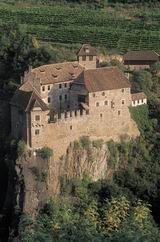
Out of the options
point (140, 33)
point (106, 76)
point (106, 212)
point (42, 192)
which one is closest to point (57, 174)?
point (42, 192)

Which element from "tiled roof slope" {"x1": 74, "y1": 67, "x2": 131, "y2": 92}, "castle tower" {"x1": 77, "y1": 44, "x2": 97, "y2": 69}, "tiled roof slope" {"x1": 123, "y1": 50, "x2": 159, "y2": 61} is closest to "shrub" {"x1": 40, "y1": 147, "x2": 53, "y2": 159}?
"tiled roof slope" {"x1": 74, "y1": 67, "x2": 131, "y2": 92}

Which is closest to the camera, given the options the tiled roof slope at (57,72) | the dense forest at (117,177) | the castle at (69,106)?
the dense forest at (117,177)

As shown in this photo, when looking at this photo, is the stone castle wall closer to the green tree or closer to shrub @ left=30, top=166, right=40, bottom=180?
shrub @ left=30, top=166, right=40, bottom=180

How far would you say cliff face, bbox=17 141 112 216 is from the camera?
45.9 meters

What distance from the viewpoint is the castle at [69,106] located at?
Result: 4531cm

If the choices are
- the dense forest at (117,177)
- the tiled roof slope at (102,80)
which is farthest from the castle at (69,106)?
the dense forest at (117,177)

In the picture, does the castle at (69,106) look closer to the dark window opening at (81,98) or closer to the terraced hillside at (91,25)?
the dark window opening at (81,98)

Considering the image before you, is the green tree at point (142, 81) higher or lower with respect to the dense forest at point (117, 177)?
higher

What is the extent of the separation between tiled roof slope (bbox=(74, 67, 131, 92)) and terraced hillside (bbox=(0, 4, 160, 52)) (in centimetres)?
2006

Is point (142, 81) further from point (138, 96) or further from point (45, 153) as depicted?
point (45, 153)

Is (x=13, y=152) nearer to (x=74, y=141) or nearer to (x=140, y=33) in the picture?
(x=74, y=141)

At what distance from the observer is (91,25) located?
7644cm

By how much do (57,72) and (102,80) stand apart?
3514mm

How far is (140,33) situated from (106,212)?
3387 cm
